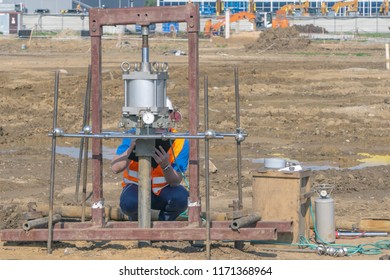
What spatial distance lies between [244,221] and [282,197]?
1.18 m

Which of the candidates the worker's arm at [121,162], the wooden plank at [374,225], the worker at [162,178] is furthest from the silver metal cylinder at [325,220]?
the worker's arm at [121,162]

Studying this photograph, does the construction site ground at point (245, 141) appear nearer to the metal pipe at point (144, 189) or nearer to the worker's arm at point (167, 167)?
the metal pipe at point (144, 189)

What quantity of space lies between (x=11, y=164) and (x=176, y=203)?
23.7 ft

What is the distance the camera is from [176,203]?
8.57 meters

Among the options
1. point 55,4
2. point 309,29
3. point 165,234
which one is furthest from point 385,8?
point 165,234

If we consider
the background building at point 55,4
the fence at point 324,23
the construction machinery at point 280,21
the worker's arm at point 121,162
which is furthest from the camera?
the background building at point 55,4

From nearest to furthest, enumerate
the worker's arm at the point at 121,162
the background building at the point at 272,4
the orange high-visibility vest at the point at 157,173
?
the worker's arm at the point at 121,162, the orange high-visibility vest at the point at 157,173, the background building at the point at 272,4

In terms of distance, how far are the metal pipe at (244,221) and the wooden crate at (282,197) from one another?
810 millimetres

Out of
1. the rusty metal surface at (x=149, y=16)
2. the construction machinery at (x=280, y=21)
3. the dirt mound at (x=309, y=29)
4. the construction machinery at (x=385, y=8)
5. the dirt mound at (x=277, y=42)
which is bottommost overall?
the rusty metal surface at (x=149, y=16)

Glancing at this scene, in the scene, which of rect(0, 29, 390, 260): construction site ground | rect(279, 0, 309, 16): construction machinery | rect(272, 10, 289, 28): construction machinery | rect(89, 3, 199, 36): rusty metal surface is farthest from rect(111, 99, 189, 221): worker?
rect(279, 0, 309, 16): construction machinery

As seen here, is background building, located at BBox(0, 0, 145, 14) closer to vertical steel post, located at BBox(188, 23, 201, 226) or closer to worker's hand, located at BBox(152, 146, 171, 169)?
worker's hand, located at BBox(152, 146, 171, 169)

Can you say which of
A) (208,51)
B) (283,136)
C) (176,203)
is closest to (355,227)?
(176,203)

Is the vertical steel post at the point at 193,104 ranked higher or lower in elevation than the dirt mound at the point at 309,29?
lower

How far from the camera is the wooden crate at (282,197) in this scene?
28.8 ft
